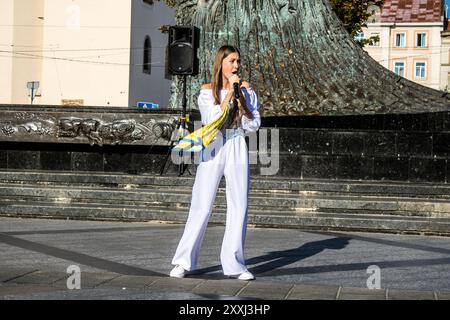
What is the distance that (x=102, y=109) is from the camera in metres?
12.6

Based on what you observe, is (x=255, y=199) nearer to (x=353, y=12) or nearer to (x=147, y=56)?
(x=353, y=12)

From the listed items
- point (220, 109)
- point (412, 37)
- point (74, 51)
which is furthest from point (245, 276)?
point (412, 37)

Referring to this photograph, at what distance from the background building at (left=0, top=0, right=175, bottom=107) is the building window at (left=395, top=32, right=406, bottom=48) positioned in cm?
3275

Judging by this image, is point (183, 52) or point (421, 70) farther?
point (421, 70)

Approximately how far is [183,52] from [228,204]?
265 inches

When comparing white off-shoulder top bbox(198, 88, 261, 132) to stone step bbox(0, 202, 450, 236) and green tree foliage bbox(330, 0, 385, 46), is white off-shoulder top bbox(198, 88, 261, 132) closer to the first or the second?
stone step bbox(0, 202, 450, 236)

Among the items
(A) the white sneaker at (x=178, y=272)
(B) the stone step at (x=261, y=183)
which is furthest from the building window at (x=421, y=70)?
(A) the white sneaker at (x=178, y=272)

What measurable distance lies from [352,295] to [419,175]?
6.78 m

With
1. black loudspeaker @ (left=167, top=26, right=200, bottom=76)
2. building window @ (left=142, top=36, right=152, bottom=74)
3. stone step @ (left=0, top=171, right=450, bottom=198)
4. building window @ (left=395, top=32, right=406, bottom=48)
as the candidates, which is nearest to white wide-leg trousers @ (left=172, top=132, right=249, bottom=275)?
stone step @ (left=0, top=171, right=450, bottom=198)

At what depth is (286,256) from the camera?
294 inches

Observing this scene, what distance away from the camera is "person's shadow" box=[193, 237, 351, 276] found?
6.64m

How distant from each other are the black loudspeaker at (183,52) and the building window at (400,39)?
210ft

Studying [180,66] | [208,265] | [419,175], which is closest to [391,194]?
[419,175]

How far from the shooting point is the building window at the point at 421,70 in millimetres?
74750
